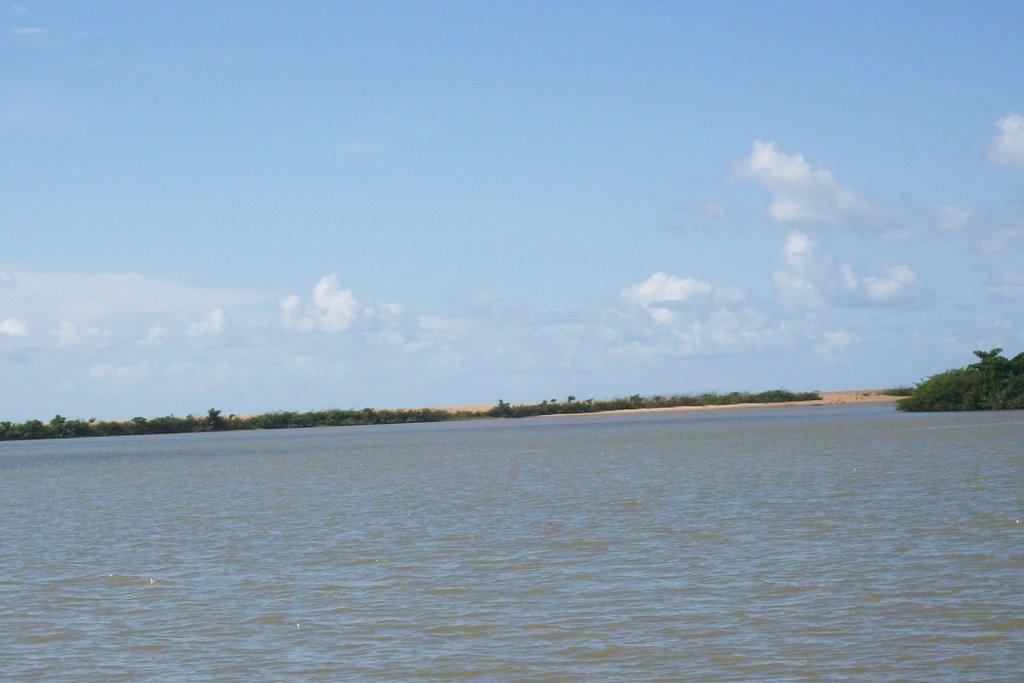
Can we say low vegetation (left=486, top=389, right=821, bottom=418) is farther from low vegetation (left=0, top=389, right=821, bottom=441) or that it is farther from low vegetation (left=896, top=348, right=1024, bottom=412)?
low vegetation (left=896, top=348, right=1024, bottom=412)

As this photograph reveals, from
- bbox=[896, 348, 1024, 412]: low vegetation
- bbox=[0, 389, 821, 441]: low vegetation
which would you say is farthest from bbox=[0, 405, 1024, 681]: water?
bbox=[0, 389, 821, 441]: low vegetation

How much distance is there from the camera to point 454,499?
29.4 metres

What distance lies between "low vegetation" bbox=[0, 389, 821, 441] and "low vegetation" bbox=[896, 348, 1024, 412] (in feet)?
199

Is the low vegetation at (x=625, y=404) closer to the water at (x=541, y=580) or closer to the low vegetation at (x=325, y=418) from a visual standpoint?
the low vegetation at (x=325, y=418)

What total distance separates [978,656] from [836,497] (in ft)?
47.1

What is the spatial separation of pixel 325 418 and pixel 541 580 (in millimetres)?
→ 116412

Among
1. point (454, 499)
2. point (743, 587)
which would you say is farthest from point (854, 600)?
point (454, 499)

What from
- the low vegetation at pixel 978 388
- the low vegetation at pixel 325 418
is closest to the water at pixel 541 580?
the low vegetation at pixel 978 388

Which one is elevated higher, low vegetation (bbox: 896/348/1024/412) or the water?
low vegetation (bbox: 896/348/1024/412)

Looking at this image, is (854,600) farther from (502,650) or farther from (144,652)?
(144,652)

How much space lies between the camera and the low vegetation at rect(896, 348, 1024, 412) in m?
81.5

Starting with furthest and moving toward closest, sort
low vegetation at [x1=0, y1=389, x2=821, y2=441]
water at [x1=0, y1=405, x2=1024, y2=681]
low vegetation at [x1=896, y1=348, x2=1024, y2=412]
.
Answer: low vegetation at [x1=0, y1=389, x2=821, y2=441], low vegetation at [x1=896, y1=348, x2=1024, y2=412], water at [x1=0, y1=405, x2=1024, y2=681]

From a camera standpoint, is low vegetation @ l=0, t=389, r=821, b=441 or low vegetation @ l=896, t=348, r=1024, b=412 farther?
low vegetation @ l=0, t=389, r=821, b=441

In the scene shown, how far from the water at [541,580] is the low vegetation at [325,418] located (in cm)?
9415
